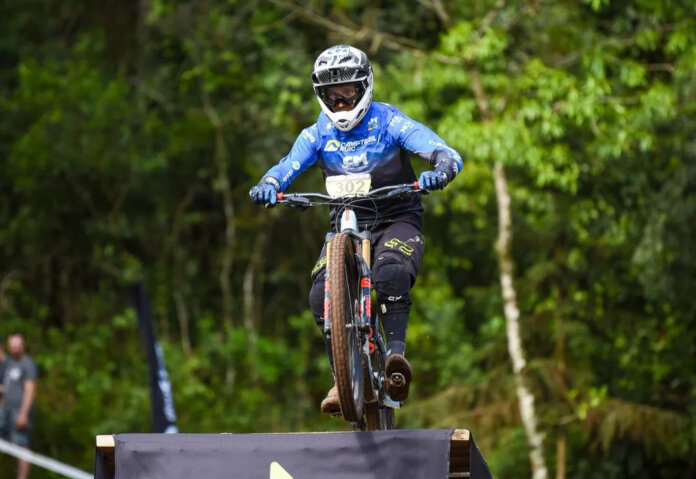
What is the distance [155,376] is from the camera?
11492mm

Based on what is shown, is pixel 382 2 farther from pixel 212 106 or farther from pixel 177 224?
pixel 177 224

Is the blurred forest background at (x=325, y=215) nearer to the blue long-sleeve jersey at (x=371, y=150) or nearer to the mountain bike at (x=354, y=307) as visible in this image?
the blue long-sleeve jersey at (x=371, y=150)

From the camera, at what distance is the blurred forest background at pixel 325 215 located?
1320 cm

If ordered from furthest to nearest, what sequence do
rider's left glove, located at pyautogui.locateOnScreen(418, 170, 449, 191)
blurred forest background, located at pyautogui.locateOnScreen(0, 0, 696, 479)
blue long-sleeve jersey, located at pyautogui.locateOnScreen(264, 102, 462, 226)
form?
1. blurred forest background, located at pyautogui.locateOnScreen(0, 0, 696, 479)
2. blue long-sleeve jersey, located at pyautogui.locateOnScreen(264, 102, 462, 226)
3. rider's left glove, located at pyautogui.locateOnScreen(418, 170, 449, 191)

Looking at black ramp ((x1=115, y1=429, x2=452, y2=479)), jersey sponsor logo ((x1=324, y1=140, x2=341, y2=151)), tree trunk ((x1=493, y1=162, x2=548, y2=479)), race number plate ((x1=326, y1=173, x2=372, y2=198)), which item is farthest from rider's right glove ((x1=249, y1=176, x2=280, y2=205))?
A: tree trunk ((x1=493, y1=162, x2=548, y2=479))

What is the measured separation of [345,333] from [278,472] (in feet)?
2.18

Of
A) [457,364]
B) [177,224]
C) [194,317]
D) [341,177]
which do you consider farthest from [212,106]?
[341,177]

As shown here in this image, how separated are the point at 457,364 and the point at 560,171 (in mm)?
4399

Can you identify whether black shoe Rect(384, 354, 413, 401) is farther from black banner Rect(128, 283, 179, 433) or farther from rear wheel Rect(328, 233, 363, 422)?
black banner Rect(128, 283, 179, 433)

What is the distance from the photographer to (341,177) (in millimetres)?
5699

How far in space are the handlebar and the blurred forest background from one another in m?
6.98

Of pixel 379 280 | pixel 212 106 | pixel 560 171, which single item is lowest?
pixel 379 280

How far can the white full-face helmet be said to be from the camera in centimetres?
554

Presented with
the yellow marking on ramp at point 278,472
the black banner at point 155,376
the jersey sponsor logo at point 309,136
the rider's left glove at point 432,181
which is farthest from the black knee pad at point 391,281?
the black banner at point 155,376
